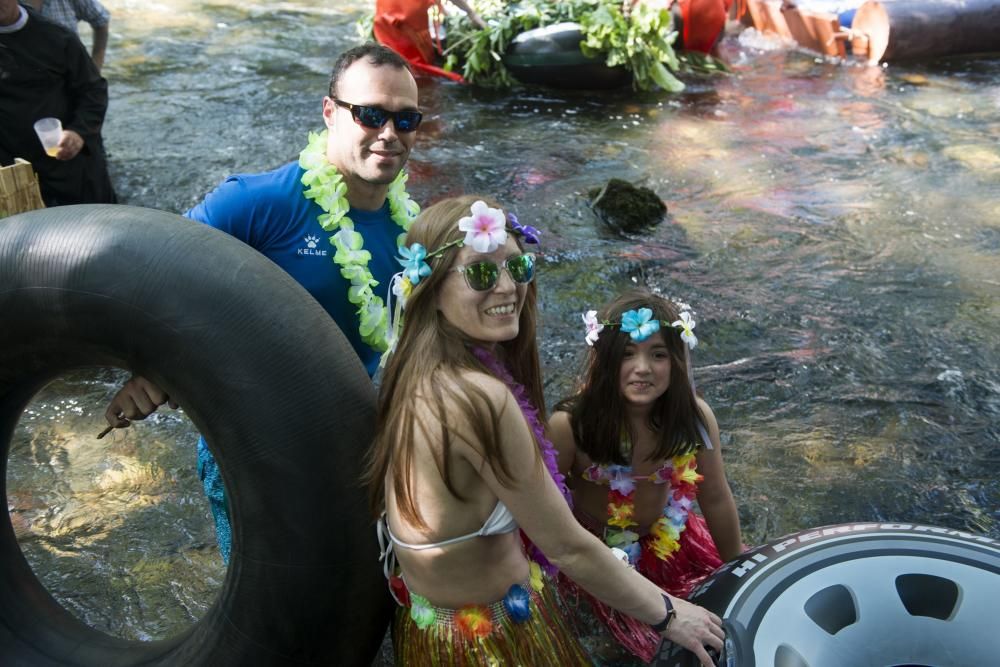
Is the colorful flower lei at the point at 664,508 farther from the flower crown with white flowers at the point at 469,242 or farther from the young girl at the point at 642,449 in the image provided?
the flower crown with white flowers at the point at 469,242

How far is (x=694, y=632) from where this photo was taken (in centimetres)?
224

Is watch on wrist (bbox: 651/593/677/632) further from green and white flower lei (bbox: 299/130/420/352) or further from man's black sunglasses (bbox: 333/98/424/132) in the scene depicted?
man's black sunglasses (bbox: 333/98/424/132)

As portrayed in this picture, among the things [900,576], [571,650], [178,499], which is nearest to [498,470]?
[571,650]

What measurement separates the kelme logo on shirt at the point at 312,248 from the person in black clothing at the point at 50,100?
300 centimetres

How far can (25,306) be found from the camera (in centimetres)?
229

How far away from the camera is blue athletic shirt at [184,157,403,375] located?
2566 millimetres

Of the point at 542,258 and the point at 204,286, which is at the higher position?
the point at 204,286

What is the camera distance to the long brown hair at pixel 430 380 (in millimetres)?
1968

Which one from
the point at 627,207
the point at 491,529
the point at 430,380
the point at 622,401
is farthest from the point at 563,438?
the point at 627,207

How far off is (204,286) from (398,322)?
428mm

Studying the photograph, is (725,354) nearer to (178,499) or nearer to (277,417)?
(178,499)

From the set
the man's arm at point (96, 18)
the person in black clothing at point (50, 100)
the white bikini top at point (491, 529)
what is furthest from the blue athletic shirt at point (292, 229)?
the man's arm at point (96, 18)

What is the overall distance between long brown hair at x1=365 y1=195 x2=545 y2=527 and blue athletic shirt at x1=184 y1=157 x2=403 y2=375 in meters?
0.48

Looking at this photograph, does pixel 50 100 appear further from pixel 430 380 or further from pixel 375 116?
pixel 430 380
